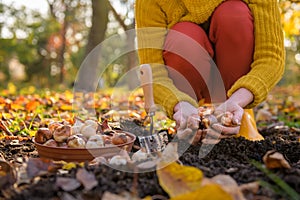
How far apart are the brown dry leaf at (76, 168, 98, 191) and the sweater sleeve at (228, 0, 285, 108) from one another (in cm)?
84

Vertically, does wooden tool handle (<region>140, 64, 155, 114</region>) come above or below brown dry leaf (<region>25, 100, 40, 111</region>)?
above

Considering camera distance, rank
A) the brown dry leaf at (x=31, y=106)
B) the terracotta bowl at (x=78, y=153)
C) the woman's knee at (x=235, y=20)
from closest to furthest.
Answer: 1. the terracotta bowl at (x=78, y=153)
2. the woman's knee at (x=235, y=20)
3. the brown dry leaf at (x=31, y=106)

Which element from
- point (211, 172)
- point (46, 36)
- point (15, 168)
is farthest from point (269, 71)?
point (46, 36)

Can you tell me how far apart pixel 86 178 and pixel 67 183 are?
46mm

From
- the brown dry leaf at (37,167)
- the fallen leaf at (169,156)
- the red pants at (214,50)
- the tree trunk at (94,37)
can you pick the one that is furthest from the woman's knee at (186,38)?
the tree trunk at (94,37)

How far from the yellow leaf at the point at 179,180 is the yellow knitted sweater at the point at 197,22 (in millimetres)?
735

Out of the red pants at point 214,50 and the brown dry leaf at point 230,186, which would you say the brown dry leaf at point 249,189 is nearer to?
the brown dry leaf at point 230,186

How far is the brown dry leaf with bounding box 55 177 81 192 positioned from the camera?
0.94 m

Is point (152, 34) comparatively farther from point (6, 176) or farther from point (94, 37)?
point (94, 37)

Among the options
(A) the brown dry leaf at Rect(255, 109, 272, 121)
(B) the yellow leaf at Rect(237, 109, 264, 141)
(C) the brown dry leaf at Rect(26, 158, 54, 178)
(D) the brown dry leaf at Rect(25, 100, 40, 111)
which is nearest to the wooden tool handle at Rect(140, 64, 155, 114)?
(B) the yellow leaf at Rect(237, 109, 264, 141)

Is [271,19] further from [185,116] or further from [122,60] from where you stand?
[122,60]

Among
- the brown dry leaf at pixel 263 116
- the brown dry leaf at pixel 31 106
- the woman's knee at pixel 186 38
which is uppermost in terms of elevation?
the woman's knee at pixel 186 38

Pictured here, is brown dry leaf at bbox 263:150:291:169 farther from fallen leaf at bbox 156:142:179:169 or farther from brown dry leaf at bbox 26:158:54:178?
brown dry leaf at bbox 26:158:54:178

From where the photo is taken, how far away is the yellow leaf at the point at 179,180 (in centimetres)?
87
